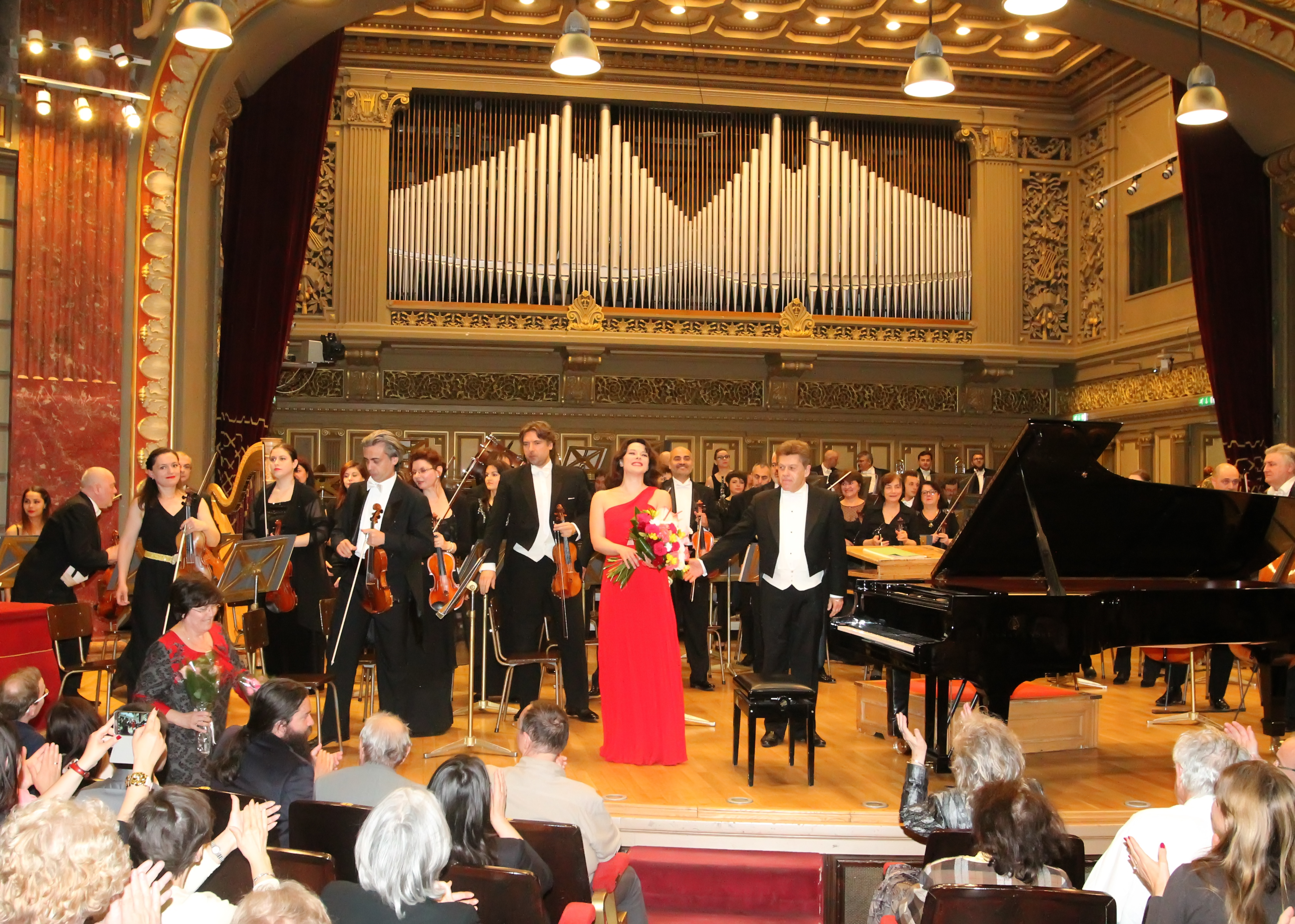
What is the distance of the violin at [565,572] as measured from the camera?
20.1 feet

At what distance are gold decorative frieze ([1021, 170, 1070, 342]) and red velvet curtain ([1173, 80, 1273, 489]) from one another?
235cm

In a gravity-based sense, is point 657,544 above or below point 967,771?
above

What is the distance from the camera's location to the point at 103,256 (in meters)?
7.33

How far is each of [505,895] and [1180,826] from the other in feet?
5.66

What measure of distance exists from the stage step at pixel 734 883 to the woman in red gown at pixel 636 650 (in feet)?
2.97

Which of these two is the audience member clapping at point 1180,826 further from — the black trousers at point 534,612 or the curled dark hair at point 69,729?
the black trousers at point 534,612

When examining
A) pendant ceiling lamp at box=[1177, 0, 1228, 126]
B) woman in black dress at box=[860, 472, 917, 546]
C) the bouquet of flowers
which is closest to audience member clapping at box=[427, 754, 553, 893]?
the bouquet of flowers

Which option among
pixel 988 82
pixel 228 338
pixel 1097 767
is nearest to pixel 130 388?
pixel 228 338

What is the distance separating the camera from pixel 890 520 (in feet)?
27.9

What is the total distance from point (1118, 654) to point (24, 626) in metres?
6.95

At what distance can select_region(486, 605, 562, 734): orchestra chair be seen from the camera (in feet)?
19.4

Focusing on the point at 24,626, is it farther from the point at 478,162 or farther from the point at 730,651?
the point at 478,162

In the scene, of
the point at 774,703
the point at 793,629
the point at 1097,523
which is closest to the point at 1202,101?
the point at 1097,523

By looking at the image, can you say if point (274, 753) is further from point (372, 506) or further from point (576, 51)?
point (576, 51)
